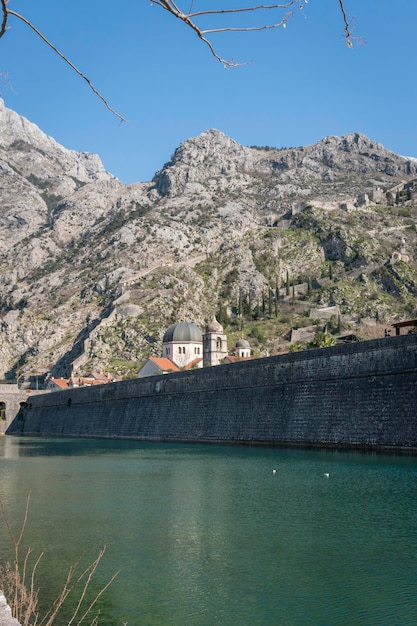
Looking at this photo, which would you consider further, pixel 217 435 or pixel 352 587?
pixel 217 435

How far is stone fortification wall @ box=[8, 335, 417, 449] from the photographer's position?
32.0 meters

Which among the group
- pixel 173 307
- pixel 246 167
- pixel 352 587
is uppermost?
pixel 246 167

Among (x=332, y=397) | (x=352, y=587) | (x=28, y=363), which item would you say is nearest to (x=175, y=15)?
(x=352, y=587)

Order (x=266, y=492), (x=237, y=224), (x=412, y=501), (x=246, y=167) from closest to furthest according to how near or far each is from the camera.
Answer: (x=412, y=501)
(x=266, y=492)
(x=237, y=224)
(x=246, y=167)

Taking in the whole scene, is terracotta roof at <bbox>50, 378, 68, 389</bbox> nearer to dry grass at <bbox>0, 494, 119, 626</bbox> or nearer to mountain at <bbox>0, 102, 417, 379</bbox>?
mountain at <bbox>0, 102, 417, 379</bbox>

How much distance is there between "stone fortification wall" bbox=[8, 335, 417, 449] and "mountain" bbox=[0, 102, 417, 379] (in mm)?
40700

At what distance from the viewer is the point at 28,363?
111250mm

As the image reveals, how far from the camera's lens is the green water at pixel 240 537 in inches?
448

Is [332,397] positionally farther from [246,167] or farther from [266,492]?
[246,167]

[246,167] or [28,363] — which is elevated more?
[246,167]

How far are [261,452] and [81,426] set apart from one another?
3363 cm

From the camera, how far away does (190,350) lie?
86.2m

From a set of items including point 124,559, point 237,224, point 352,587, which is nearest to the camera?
point 352,587

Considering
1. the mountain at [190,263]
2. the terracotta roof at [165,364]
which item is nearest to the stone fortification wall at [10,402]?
the mountain at [190,263]
